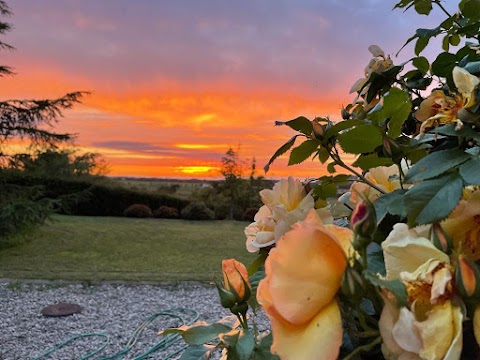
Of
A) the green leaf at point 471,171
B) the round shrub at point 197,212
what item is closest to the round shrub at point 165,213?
the round shrub at point 197,212

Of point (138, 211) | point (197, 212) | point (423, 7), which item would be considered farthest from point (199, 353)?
point (138, 211)

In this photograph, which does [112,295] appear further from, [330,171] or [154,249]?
[330,171]

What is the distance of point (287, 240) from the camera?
0.84 ft

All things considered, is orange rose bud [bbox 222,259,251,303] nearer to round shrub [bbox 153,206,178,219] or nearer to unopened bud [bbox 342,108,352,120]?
unopened bud [bbox 342,108,352,120]

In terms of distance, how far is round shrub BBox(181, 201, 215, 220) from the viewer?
12.1 m

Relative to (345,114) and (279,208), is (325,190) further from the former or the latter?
(345,114)

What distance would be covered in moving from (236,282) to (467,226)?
0.19m

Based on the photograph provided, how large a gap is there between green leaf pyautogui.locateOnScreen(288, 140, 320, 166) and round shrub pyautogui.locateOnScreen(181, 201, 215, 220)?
11621mm

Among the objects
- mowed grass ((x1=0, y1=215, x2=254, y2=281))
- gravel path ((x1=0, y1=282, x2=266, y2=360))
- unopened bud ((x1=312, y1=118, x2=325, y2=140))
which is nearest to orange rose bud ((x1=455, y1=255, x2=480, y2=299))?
unopened bud ((x1=312, y1=118, x2=325, y2=140))

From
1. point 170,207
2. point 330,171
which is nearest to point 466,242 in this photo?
point 330,171

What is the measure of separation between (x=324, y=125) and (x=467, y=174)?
0.67ft

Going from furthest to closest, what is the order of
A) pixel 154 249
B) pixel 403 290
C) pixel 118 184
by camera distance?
pixel 118 184, pixel 154 249, pixel 403 290

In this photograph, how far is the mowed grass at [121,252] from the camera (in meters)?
5.33

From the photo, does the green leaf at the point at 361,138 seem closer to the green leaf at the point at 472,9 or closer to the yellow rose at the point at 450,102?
the yellow rose at the point at 450,102
